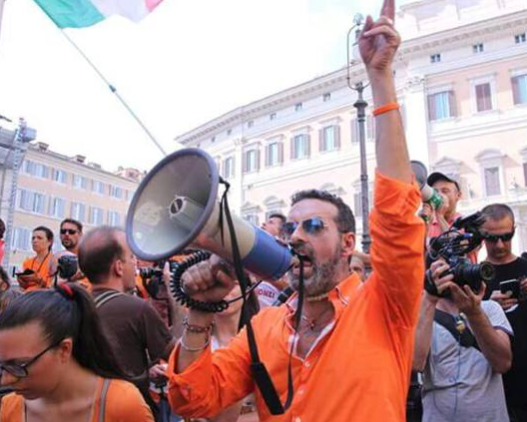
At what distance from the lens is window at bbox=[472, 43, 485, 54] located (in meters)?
27.7

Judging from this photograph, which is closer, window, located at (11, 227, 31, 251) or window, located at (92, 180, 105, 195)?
window, located at (11, 227, 31, 251)

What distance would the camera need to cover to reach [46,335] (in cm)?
210

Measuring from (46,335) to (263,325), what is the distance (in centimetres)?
90

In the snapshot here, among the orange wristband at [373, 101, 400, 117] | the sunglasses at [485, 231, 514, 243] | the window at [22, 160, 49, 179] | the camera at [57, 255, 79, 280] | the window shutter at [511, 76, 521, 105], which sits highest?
the window at [22, 160, 49, 179]

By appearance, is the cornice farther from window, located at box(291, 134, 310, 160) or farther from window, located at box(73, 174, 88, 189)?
window, located at box(73, 174, 88, 189)

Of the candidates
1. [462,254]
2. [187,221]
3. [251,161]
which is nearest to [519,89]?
[251,161]

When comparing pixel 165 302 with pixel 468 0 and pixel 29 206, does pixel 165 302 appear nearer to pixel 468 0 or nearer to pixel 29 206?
pixel 468 0

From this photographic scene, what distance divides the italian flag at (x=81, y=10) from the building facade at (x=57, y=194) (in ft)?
109

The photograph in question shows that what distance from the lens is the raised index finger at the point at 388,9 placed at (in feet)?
6.31

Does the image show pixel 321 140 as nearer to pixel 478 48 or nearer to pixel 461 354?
pixel 478 48

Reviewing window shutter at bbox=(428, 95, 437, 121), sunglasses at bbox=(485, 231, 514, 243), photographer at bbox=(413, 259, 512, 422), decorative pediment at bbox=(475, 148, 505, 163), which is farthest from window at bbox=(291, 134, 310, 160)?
photographer at bbox=(413, 259, 512, 422)

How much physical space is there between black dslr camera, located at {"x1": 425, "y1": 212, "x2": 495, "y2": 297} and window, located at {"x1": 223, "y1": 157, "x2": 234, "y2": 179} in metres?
35.3

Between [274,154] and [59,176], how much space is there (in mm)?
20793

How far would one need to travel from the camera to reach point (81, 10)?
6.11m
